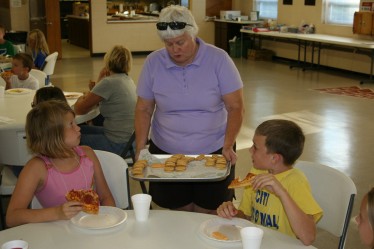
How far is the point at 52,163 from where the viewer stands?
7.34 feet

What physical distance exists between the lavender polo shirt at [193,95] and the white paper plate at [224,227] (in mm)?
816

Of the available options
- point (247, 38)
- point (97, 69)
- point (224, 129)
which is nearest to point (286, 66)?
point (247, 38)

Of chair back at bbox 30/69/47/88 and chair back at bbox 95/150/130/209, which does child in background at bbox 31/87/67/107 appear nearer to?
chair back at bbox 95/150/130/209

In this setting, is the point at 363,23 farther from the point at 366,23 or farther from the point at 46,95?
the point at 46,95

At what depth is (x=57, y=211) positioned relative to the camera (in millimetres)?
1936

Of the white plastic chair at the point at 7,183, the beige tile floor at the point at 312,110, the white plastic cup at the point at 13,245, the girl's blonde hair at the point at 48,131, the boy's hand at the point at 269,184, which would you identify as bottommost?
the beige tile floor at the point at 312,110

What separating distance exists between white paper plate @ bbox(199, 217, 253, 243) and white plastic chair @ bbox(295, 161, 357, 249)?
1.47 feet

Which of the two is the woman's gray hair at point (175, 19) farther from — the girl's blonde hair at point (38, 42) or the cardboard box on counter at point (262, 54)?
the cardboard box on counter at point (262, 54)

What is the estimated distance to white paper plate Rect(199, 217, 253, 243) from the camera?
71.0 inches

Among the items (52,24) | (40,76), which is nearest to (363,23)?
(40,76)

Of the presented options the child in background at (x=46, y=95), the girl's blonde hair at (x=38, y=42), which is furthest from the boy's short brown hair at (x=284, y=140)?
the girl's blonde hair at (x=38, y=42)

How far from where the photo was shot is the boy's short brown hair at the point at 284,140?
206 cm

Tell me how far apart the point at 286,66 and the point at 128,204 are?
983cm

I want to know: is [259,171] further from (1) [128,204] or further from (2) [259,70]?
(2) [259,70]
